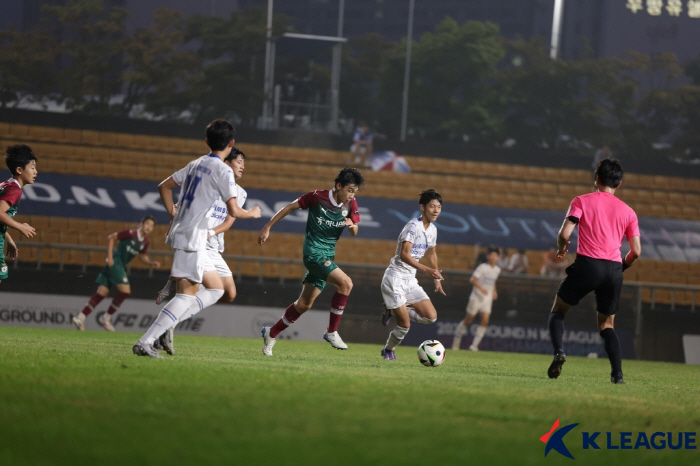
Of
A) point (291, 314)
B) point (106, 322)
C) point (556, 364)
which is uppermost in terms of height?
point (556, 364)

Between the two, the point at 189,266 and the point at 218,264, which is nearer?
the point at 189,266

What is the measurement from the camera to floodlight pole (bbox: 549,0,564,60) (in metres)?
22.3

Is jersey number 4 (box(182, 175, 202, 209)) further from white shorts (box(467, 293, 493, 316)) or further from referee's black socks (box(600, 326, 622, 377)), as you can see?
white shorts (box(467, 293, 493, 316))

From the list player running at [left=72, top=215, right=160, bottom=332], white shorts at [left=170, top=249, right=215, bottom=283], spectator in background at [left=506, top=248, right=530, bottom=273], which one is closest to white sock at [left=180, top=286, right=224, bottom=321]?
white shorts at [left=170, top=249, right=215, bottom=283]

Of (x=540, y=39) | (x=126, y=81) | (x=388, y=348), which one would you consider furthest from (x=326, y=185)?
(x=388, y=348)

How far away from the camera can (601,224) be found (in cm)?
719

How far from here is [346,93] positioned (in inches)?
861

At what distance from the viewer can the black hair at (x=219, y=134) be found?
6.50m

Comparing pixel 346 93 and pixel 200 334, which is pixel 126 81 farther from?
pixel 200 334

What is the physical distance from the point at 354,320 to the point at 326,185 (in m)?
5.69

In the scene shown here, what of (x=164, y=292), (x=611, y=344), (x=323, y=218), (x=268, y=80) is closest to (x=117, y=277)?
(x=323, y=218)

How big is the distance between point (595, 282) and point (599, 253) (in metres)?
0.25

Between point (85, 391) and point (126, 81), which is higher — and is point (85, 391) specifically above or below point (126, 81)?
below

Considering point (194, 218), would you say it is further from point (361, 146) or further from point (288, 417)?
point (361, 146)
